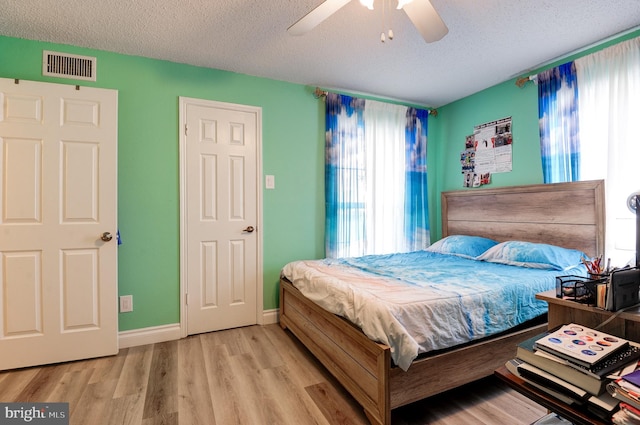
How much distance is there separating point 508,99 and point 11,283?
15.1ft

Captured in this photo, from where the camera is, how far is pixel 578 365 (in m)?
0.78

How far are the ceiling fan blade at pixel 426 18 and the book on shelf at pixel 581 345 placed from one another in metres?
1.59

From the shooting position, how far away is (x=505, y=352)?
6.04ft

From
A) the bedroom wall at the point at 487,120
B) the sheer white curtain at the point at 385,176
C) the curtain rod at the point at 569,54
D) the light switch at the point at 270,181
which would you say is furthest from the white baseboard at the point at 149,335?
the curtain rod at the point at 569,54

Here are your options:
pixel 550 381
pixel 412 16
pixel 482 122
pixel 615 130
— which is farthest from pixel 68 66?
pixel 615 130

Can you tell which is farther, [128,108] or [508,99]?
A: [508,99]

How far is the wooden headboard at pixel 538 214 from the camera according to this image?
8.07 feet

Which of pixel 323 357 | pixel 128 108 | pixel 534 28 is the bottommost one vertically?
pixel 323 357

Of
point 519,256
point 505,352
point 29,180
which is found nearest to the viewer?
point 505,352

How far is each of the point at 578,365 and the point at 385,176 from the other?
2.96 metres

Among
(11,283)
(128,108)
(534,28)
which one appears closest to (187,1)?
(128,108)

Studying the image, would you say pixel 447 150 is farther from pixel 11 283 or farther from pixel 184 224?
pixel 11 283

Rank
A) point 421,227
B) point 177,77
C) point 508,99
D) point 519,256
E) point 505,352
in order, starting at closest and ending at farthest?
point 505,352, point 519,256, point 177,77, point 508,99, point 421,227

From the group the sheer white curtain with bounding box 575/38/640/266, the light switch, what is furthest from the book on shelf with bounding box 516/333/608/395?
the light switch
